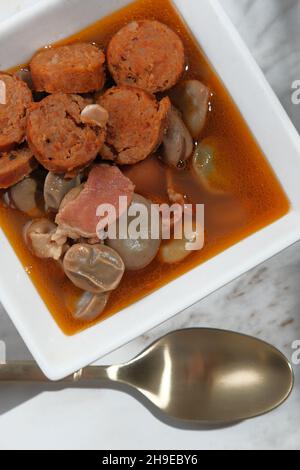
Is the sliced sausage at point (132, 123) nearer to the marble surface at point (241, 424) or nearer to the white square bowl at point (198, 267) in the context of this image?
the white square bowl at point (198, 267)

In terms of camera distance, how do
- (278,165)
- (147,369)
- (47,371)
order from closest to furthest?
1. (47,371)
2. (278,165)
3. (147,369)

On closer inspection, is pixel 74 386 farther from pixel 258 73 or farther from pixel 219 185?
pixel 258 73

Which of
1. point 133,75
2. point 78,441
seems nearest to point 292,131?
point 133,75

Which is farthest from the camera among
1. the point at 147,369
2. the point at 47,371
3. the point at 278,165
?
the point at 147,369

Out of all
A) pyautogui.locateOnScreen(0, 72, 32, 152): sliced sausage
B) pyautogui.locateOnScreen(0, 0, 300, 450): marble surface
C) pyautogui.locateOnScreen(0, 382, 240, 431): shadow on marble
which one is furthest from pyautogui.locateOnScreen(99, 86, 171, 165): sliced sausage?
pyautogui.locateOnScreen(0, 382, 240, 431): shadow on marble

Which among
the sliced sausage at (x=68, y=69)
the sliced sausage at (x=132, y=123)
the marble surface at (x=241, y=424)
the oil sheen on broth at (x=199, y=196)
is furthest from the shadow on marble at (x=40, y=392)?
the sliced sausage at (x=68, y=69)

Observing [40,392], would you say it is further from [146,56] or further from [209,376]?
[146,56]

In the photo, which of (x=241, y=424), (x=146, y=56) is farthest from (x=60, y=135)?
(x=241, y=424)
